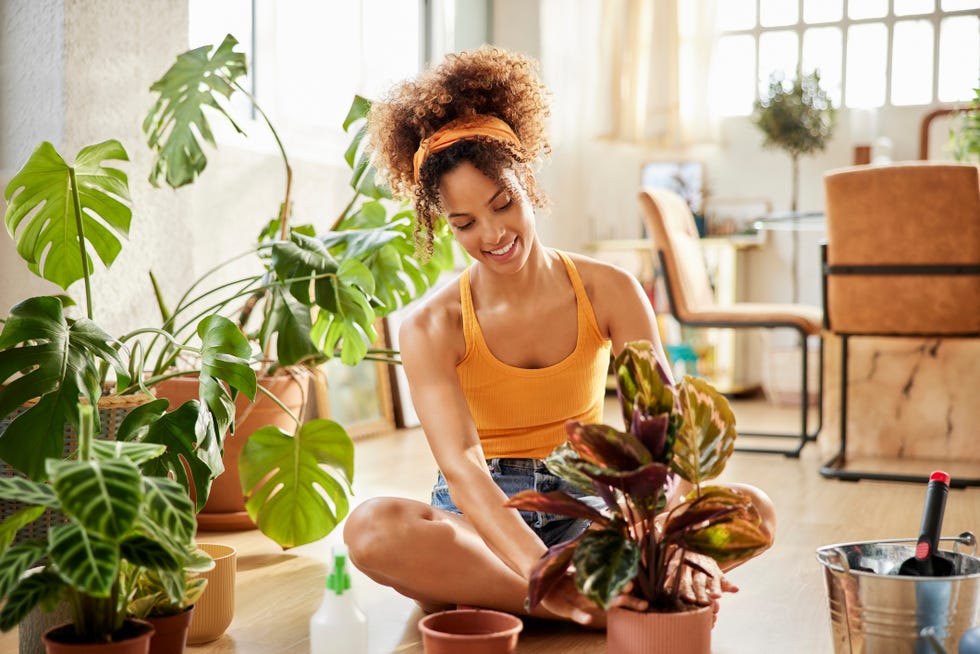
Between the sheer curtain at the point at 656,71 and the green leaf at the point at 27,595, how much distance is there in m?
5.02

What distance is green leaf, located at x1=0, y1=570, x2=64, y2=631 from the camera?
3.67 feet

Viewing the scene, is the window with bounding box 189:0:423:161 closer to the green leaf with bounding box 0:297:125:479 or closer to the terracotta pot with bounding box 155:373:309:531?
the terracotta pot with bounding box 155:373:309:531

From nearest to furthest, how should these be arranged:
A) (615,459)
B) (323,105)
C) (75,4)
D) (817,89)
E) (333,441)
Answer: (615,459)
(333,441)
(75,4)
(323,105)
(817,89)

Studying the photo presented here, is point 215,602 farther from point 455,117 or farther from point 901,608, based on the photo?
point 901,608

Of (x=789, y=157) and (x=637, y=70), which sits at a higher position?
(x=637, y=70)

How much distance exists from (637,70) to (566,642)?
461 cm

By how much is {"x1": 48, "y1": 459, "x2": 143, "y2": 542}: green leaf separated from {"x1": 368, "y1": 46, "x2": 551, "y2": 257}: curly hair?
2.68ft

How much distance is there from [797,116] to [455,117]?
395 centimetres

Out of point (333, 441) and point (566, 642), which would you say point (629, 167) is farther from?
point (566, 642)

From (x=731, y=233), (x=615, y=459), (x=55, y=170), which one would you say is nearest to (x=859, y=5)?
(x=731, y=233)

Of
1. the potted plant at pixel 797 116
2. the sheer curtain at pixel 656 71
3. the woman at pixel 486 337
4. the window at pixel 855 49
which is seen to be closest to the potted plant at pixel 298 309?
the woman at pixel 486 337

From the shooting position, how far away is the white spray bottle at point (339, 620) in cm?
124

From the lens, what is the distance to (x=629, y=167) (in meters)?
6.11

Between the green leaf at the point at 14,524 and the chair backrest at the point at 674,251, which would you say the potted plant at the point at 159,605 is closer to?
the green leaf at the point at 14,524
